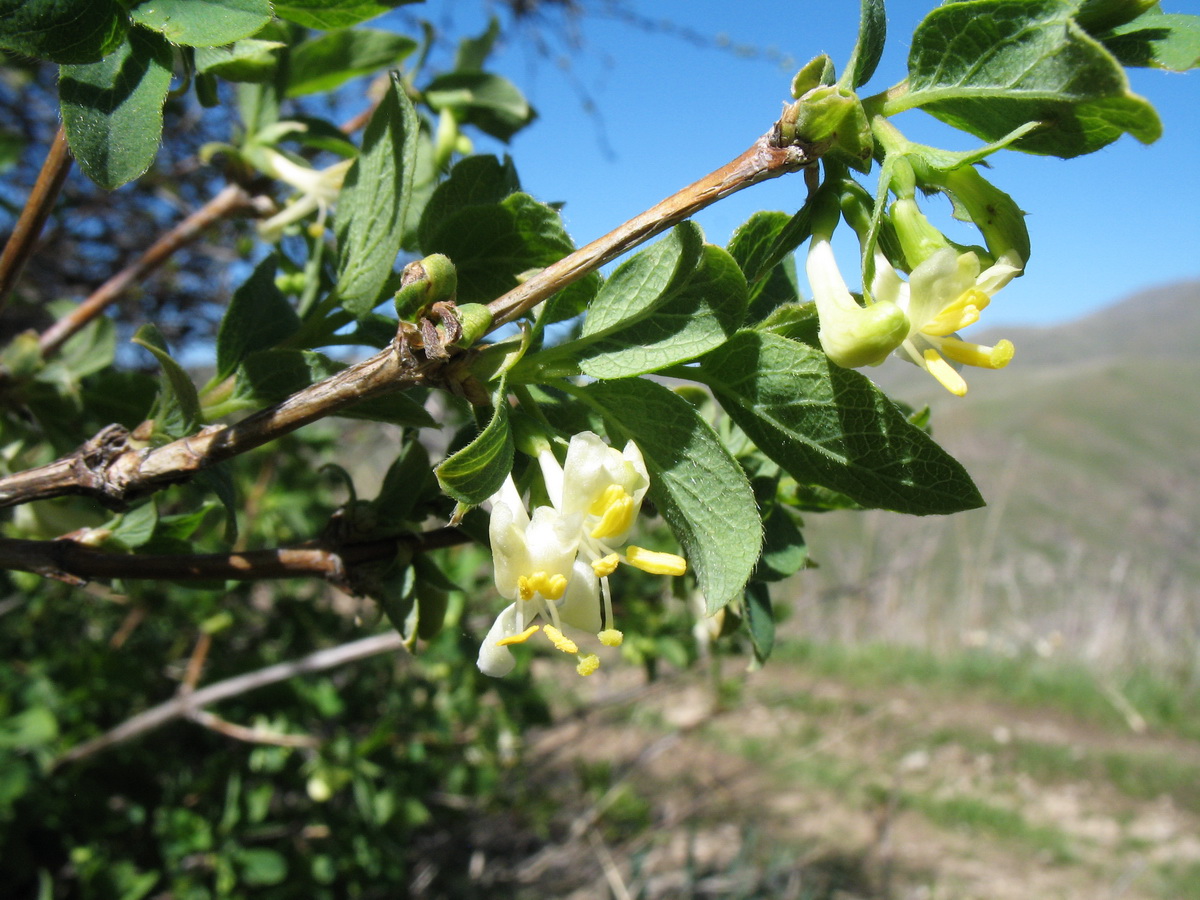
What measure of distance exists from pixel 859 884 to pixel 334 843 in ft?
7.16

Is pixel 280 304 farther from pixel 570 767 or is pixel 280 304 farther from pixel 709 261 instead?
pixel 570 767

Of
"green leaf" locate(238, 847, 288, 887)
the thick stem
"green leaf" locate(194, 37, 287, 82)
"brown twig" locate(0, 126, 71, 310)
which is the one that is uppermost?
"green leaf" locate(194, 37, 287, 82)

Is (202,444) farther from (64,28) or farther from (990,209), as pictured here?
(990,209)

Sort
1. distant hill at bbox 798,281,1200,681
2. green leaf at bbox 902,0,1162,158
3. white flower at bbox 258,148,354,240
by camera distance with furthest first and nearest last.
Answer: distant hill at bbox 798,281,1200,681 < white flower at bbox 258,148,354,240 < green leaf at bbox 902,0,1162,158

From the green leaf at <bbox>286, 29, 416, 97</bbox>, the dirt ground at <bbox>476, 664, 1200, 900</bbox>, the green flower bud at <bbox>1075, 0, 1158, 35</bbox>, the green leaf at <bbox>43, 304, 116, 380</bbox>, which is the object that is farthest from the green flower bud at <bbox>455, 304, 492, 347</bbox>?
the dirt ground at <bbox>476, 664, 1200, 900</bbox>

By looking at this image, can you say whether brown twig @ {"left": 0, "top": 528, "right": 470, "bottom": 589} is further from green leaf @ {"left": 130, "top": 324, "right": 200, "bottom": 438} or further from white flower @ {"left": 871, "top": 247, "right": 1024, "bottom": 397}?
white flower @ {"left": 871, "top": 247, "right": 1024, "bottom": 397}

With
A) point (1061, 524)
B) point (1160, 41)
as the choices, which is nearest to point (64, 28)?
point (1160, 41)

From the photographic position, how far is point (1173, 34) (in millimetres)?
398

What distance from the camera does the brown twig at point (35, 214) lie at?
61cm

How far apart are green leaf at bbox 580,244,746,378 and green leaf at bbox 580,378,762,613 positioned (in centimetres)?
2

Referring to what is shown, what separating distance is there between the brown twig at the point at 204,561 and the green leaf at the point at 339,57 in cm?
50

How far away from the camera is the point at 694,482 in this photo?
1.47 feet

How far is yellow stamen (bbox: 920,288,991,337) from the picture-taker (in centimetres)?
42

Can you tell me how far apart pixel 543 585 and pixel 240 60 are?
501mm
